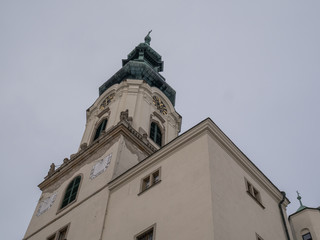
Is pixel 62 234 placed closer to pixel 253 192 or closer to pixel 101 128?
pixel 253 192

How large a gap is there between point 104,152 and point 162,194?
7844 millimetres

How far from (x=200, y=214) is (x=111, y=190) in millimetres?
6434

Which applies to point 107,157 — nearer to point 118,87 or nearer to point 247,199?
point 247,199

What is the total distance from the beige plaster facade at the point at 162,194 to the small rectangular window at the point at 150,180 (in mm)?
41

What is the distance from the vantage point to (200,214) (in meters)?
14.1

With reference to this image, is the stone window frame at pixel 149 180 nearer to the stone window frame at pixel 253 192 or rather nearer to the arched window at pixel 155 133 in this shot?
the stone window frame at pixel 253 192

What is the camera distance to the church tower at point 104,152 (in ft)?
66.0

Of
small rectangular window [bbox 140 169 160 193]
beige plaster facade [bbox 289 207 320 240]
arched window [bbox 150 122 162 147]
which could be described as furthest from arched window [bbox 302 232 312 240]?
arched window [bbox 150 122 162 147]

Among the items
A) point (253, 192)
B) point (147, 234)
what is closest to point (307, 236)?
point (253, 192)

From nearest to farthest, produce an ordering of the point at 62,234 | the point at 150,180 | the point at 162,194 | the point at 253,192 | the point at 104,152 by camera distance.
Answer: the point at 162,194, the point at 253,192, the point at 150,180, the point at 62,234, the point at 104,152

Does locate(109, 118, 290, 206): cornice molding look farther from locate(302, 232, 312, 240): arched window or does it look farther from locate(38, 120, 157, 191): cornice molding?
locate(38, 120, 157, 191): cornice molding

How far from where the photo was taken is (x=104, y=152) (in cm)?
2344

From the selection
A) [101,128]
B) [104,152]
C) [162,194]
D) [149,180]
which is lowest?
[162,194]

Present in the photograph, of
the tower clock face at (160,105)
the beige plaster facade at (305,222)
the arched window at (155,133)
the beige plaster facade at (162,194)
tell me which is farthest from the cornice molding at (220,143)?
the tower clock face at (160,105)
